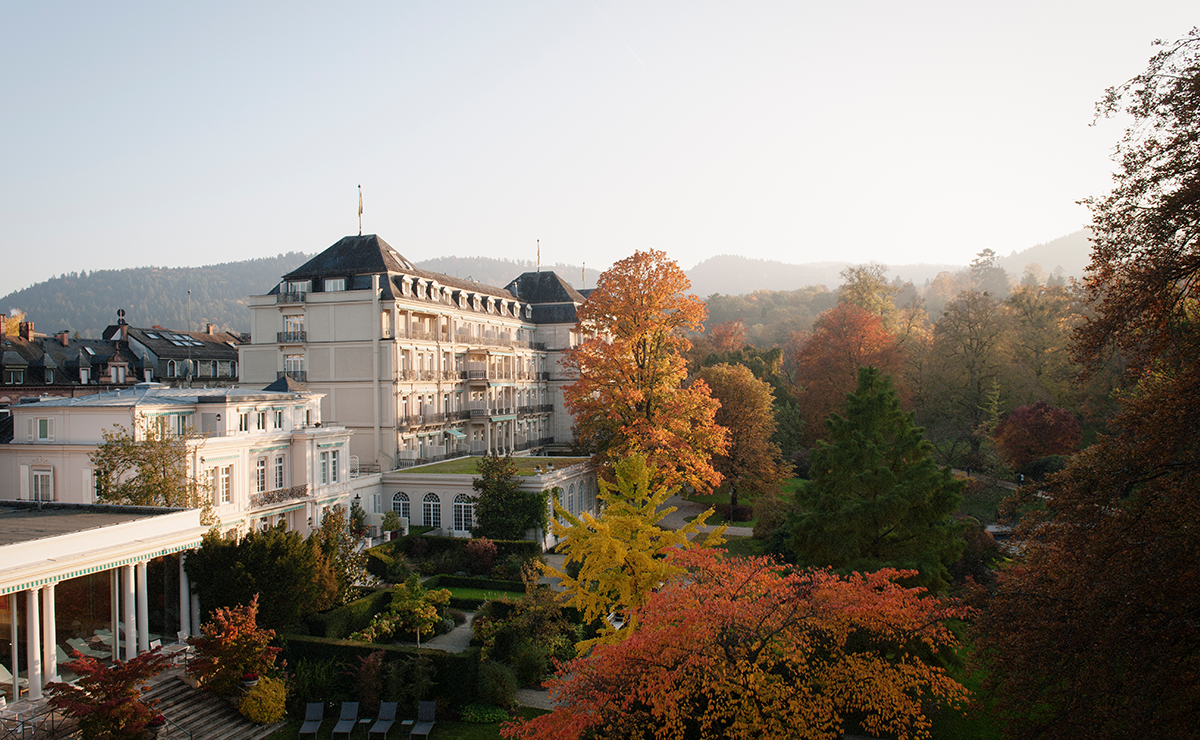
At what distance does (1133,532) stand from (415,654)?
17.6 m

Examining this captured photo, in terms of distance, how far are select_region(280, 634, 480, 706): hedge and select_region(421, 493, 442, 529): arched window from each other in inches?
534

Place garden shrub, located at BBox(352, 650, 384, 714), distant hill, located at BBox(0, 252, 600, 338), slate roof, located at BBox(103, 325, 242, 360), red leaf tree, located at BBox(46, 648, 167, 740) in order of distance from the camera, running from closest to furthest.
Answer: red leaf tree, located at BBox(46, 648, 167, 740), garden shrub, located at BBox(352, 650, 384, 714), slate roof, located at BBox(103, 325, 242, 360), distant hill, located at BBox(0, 252, 600, 338)

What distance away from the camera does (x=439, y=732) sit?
19.6 meters

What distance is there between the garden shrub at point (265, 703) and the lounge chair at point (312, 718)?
724 millimetres

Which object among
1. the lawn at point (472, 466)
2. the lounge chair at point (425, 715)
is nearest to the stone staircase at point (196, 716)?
the lounge chair at point (425, 715)

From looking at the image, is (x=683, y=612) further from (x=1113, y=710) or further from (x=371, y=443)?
(x=371, y=443)

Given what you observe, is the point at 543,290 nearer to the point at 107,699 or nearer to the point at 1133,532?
the point at 107,699

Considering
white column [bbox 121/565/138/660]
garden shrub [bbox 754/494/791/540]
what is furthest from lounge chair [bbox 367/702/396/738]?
garden shrub [bbox 754/494/791/540]

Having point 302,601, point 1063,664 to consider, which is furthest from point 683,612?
point 302,601

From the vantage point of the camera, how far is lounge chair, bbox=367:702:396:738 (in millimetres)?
19078

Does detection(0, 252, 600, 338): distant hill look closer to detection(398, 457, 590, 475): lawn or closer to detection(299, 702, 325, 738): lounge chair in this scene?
detection(398, 457, 590, 475): lawn

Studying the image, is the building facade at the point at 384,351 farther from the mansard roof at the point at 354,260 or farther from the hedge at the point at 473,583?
the hedge at the point at 473,583

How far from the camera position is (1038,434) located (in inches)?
1713

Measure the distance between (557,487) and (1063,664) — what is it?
2646cm
